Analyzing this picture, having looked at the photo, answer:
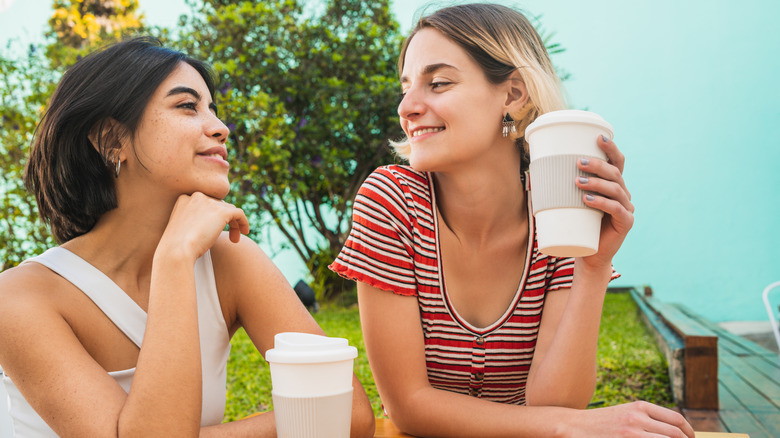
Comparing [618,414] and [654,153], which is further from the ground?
[654,153]

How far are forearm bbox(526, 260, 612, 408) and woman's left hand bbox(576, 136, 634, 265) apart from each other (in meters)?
0.13

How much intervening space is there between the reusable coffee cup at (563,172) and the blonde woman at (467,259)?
35 centimetres

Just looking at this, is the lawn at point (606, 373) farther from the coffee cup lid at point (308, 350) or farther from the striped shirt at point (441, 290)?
the coffee cup lid at point (308, 350)

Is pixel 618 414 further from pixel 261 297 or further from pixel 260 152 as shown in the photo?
pixel 260 152

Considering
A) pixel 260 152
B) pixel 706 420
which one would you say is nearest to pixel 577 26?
pixel 260 152

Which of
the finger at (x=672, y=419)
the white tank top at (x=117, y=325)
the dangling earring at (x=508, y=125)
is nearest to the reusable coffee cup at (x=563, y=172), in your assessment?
the finger at (x=672, y=419)

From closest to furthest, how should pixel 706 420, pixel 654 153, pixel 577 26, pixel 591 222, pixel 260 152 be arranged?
1. pixel 591 222
2. pixel 706 420
3. pixel 260 152
4. pixel 654 153
5. pixel 577 26

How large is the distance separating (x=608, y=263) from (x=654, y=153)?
817 cm

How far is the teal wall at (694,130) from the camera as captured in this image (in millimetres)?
8164

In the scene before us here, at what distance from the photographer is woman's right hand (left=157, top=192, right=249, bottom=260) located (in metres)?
1.28

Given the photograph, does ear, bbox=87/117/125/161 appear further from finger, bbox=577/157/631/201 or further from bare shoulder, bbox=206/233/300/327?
finger, bbox=577/157/631/201

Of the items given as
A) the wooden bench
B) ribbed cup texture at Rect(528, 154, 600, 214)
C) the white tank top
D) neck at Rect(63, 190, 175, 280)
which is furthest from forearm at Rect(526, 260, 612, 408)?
the wooden bench

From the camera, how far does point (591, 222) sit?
1.09m

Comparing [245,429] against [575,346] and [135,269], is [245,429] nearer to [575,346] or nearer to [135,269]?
[135,269]
